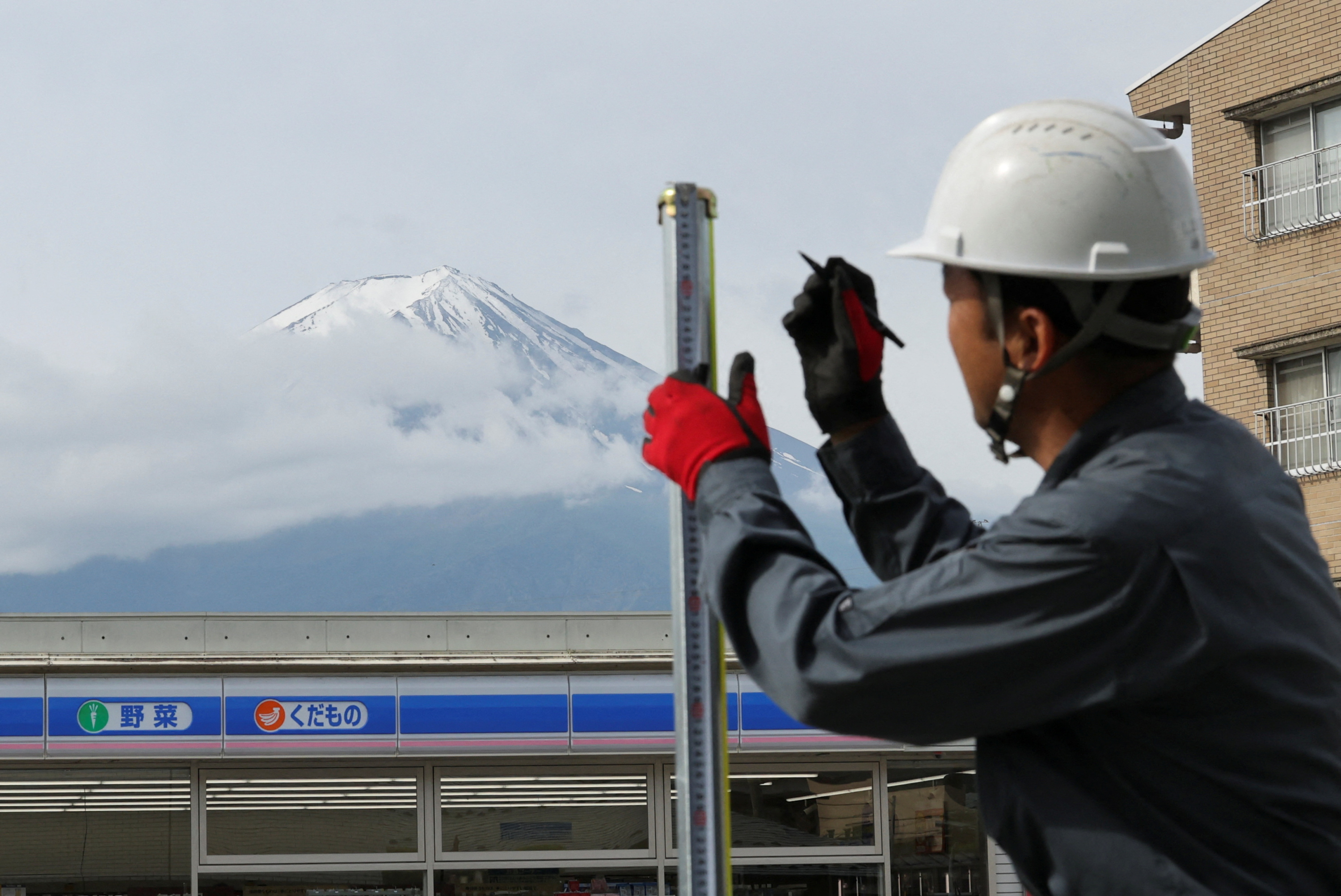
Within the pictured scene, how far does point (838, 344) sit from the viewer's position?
2188 millimetres

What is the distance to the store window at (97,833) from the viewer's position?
603 inches

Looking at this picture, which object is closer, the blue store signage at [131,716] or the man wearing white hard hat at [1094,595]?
the man wearing white hard hat at [1094,595]

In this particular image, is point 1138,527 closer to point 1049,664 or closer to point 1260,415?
point 1049,664

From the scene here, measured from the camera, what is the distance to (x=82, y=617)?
49.8ft

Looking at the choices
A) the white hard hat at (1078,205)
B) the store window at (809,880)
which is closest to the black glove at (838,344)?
the white hard hat at (1078,205)

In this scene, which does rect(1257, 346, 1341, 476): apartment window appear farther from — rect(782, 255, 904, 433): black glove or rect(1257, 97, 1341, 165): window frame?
rect(782, 255, 904, 433): black glove

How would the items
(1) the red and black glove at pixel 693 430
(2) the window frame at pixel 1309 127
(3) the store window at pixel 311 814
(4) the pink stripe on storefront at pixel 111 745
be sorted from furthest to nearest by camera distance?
(2) the window frame at pixel 1309 127 → (3) the store window at pixel 311 814 → (4) the pink stripe on storefront at pixel 111 745 → (1) the red and black glove at pixel 693 430

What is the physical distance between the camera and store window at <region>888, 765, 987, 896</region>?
51.7ft

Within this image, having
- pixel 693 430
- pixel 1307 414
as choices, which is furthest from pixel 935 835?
pixel 693 430

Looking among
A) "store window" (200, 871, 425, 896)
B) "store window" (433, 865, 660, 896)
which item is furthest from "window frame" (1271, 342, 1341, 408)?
"store window" (200, 871, 425, 896)

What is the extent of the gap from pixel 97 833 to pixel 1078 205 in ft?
52.5

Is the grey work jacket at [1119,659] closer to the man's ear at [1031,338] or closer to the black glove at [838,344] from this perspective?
the man's ear at [1031,338]

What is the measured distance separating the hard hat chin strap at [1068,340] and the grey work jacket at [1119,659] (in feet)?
0.38

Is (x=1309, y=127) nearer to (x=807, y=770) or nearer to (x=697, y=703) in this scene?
(x=807, y=770)
